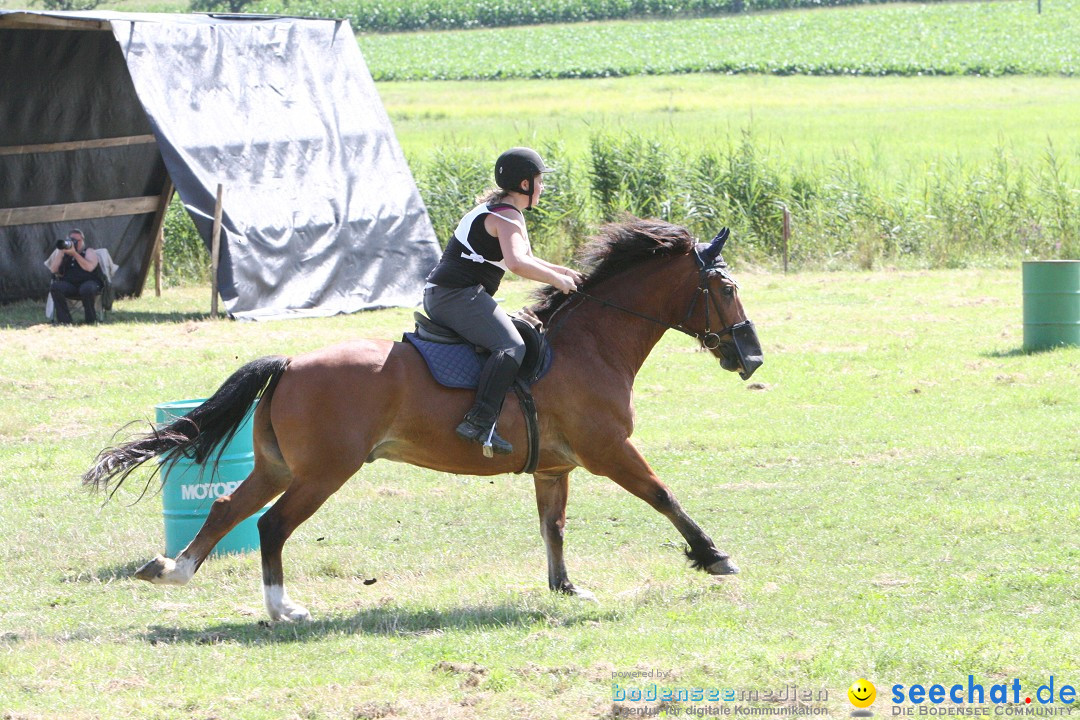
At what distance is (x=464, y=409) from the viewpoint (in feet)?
22.7

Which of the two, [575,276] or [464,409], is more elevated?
[575,276]

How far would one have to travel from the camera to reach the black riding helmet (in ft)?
23.0

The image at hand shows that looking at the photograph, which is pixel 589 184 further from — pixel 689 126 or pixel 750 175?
pixel 689 126

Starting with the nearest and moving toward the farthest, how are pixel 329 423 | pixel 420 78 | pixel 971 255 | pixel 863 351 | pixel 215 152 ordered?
1. pixel 329 423
2. pixel 863 351
3. pixel 215 152
4. pixel 971 255
5. pixel 420 78

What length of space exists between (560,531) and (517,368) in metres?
1.10

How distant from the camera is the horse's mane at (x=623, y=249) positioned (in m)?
7.64

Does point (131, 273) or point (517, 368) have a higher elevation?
point (517, 368)

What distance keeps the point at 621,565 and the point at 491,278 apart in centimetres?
209

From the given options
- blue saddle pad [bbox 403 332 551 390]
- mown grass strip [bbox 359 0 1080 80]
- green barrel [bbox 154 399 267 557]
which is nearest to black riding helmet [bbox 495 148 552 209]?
blue saddle pad [bbox 403 332 551 390]

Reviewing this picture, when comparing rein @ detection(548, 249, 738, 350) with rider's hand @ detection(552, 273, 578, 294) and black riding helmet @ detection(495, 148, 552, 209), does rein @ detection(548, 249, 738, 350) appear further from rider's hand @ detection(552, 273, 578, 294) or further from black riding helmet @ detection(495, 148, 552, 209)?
black riding helmet @ detection(495, 148, 552, 209)

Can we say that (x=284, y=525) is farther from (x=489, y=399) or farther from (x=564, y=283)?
(x=564, y=283)

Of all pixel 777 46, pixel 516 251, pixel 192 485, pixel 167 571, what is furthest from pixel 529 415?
pixel 777 46

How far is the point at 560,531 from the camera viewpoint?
740cm

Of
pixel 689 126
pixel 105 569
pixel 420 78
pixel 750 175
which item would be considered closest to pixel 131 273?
pixel 750 175
